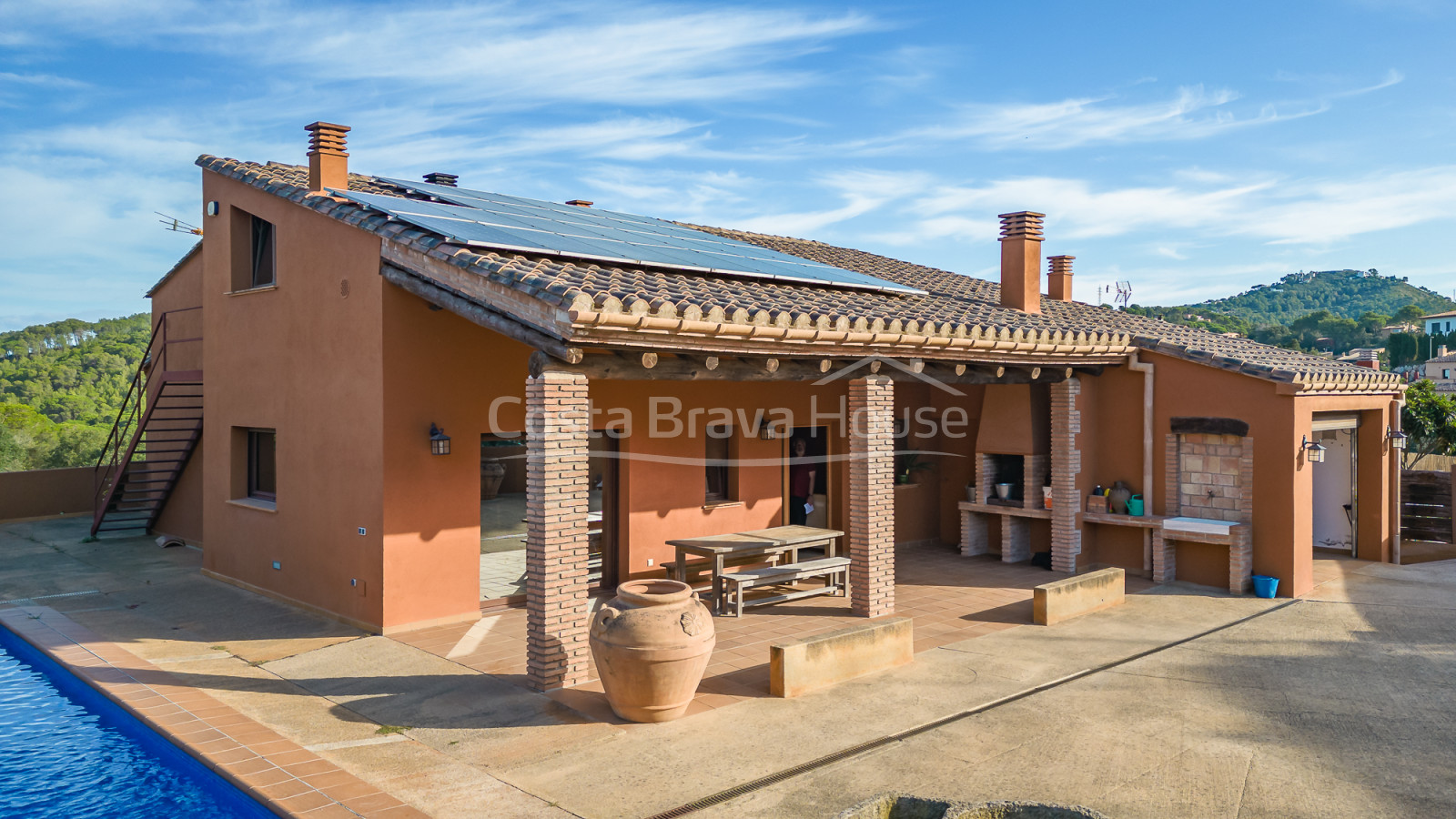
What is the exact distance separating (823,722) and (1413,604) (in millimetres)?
8424

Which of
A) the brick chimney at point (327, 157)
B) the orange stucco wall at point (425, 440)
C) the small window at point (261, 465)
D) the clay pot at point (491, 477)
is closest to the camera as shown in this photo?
the orange stucco wall at point (425, 440)

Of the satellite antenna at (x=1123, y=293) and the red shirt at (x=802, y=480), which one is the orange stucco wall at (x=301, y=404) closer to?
the red shirt at (x=802, y=480)

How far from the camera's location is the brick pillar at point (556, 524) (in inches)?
272

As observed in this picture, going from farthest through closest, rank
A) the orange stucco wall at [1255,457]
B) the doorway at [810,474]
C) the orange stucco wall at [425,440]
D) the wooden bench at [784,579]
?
the doorway at [810,474]
the orange stucco wall at [1255,457]
the wooden bench at [784,579]
the orange stucco wall at [425,440]

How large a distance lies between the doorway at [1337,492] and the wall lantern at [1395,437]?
39 centimetres

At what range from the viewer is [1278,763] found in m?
5.70

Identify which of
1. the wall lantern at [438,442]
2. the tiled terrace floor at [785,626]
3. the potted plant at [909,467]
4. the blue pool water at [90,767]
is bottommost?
the blue pool water at [90,767]

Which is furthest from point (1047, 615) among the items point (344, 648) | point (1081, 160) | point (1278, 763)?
point (1081, 160)

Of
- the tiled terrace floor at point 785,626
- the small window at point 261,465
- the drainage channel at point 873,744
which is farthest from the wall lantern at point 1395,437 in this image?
the small window at point 261,465

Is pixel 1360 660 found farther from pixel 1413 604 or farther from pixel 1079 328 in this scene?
pixel 1079 328

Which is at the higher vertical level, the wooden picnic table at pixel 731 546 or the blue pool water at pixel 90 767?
the wooden picnic table at pixel 731 546

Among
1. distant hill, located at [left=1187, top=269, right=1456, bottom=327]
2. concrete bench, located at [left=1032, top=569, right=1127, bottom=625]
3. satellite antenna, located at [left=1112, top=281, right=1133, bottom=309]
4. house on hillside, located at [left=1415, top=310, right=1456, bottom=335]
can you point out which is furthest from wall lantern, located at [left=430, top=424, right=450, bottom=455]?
distant hill, located at [left=1187, top=269, right=1456, bottom=327]

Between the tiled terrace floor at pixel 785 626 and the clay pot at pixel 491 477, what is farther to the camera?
the clay pot at pixel 491 477

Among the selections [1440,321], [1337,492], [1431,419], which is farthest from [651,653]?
[1440,321]
